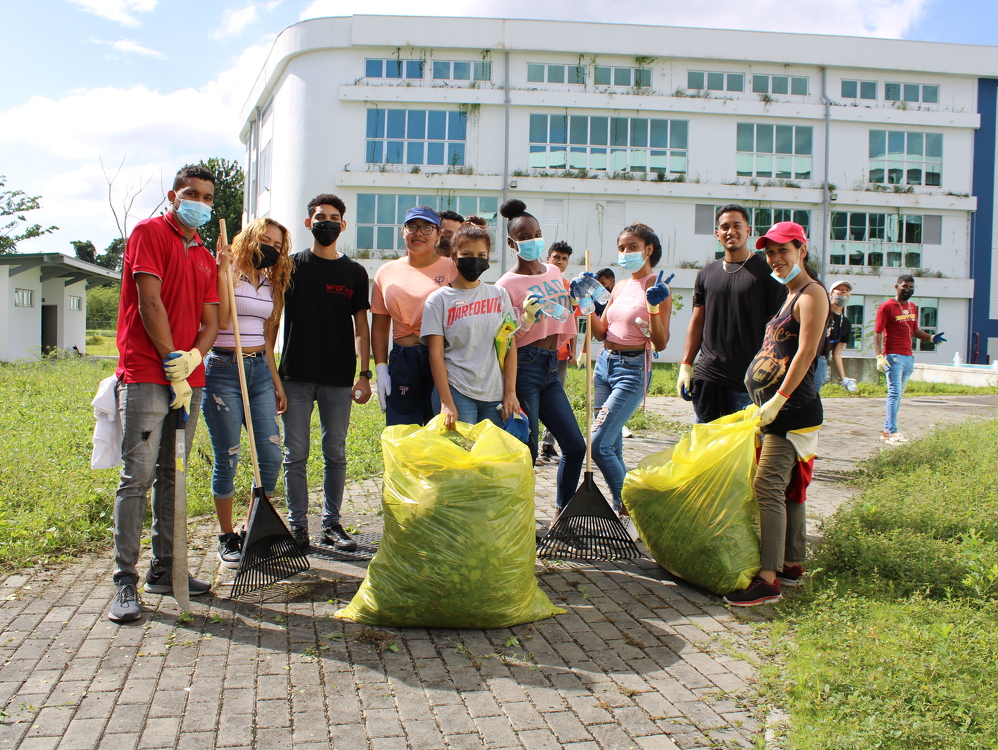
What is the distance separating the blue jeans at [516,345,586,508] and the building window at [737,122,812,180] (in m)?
24.9

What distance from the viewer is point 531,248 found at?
167 inches

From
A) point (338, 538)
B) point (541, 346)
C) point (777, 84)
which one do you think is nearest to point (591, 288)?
point (541, 346)

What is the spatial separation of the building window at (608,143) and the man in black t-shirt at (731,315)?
2251cm

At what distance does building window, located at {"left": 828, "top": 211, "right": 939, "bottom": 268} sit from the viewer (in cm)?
2720

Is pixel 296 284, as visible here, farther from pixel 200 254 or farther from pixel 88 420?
pixel 88 420

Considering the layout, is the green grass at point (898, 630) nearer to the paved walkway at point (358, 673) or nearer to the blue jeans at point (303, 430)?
the paved walkway at point (358, 673)

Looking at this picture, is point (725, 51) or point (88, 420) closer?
point (88, 420)

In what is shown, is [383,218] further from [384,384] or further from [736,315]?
[736,315]

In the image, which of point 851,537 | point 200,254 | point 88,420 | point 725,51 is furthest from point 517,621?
point 725,51

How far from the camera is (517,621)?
3232mm

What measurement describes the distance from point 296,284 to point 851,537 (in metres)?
3.31

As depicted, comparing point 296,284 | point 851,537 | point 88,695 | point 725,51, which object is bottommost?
point 88,695

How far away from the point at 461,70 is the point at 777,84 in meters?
11.2

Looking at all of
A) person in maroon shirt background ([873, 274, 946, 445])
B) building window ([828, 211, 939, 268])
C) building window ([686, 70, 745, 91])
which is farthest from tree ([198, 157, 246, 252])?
person in maroon shirt background ([873, 274, 946, 445])
